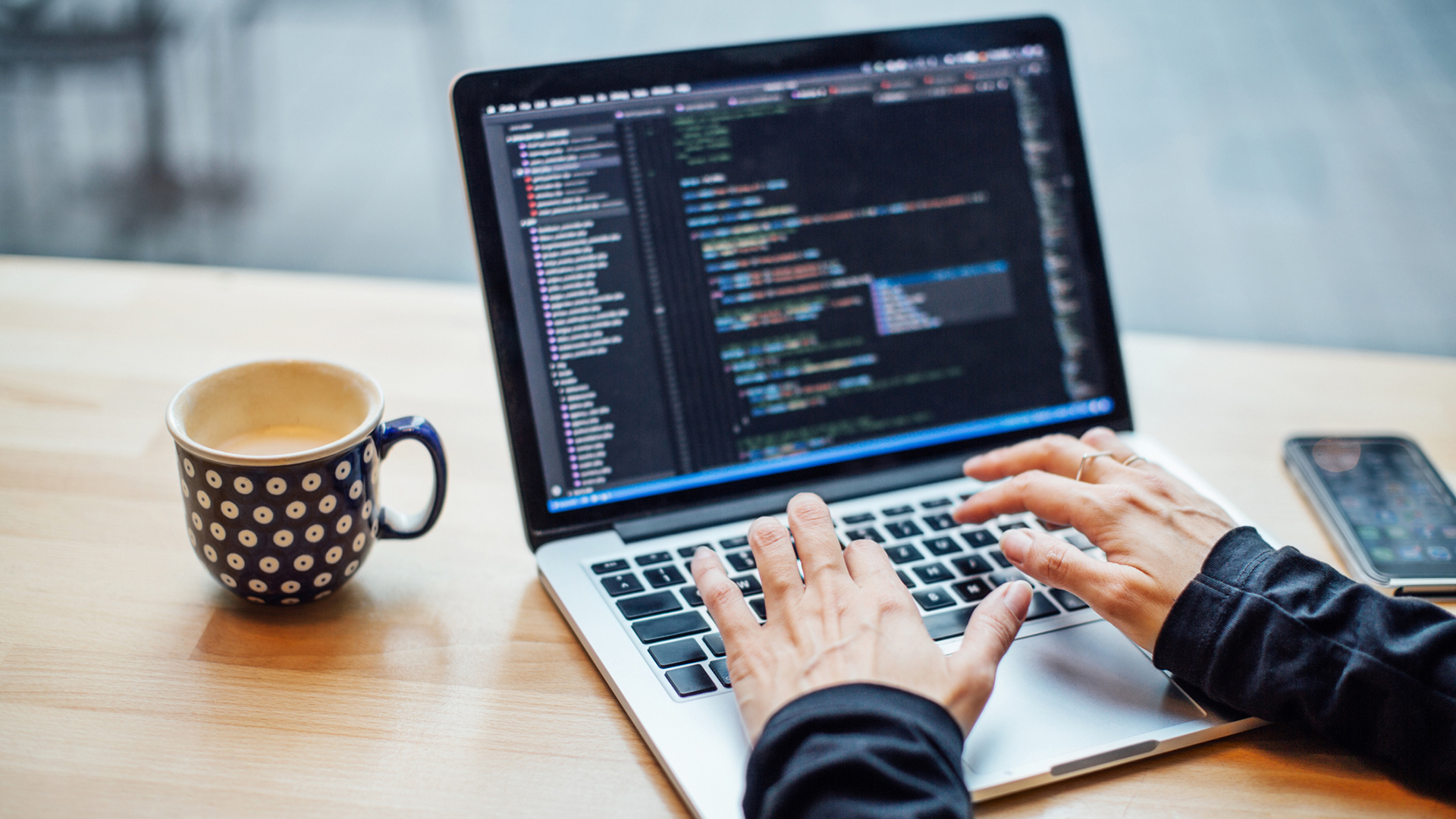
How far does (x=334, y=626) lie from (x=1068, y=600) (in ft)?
1.58

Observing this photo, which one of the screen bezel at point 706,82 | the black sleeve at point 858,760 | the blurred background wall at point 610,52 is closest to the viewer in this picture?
the black sleeve at point 858,760

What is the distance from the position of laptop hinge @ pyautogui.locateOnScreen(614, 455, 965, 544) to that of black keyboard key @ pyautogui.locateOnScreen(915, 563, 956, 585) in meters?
0.10

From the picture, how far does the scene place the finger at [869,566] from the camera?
606 mm

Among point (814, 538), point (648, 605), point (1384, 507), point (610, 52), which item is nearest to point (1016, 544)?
point (814, 538)

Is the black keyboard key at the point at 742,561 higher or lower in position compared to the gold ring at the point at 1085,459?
lower

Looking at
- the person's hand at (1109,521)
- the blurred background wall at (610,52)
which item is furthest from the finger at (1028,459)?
the blurred background wall at (610,52)

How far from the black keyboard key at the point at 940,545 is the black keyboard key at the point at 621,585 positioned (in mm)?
203

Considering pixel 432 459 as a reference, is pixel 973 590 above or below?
below

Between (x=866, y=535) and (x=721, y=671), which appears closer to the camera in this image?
(x=721, y=671)

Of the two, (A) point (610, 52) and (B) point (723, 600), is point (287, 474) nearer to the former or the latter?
(B) point (723, 600)

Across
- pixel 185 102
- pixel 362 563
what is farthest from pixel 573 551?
pixel 185 102

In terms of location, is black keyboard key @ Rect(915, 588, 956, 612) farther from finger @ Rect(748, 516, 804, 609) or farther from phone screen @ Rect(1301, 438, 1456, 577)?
phone screen @ Rect(1301, 438, 1456, 577)

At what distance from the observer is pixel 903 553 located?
2.28 ft

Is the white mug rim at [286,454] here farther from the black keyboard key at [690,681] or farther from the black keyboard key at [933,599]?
the black keyboard key at [933,599]
